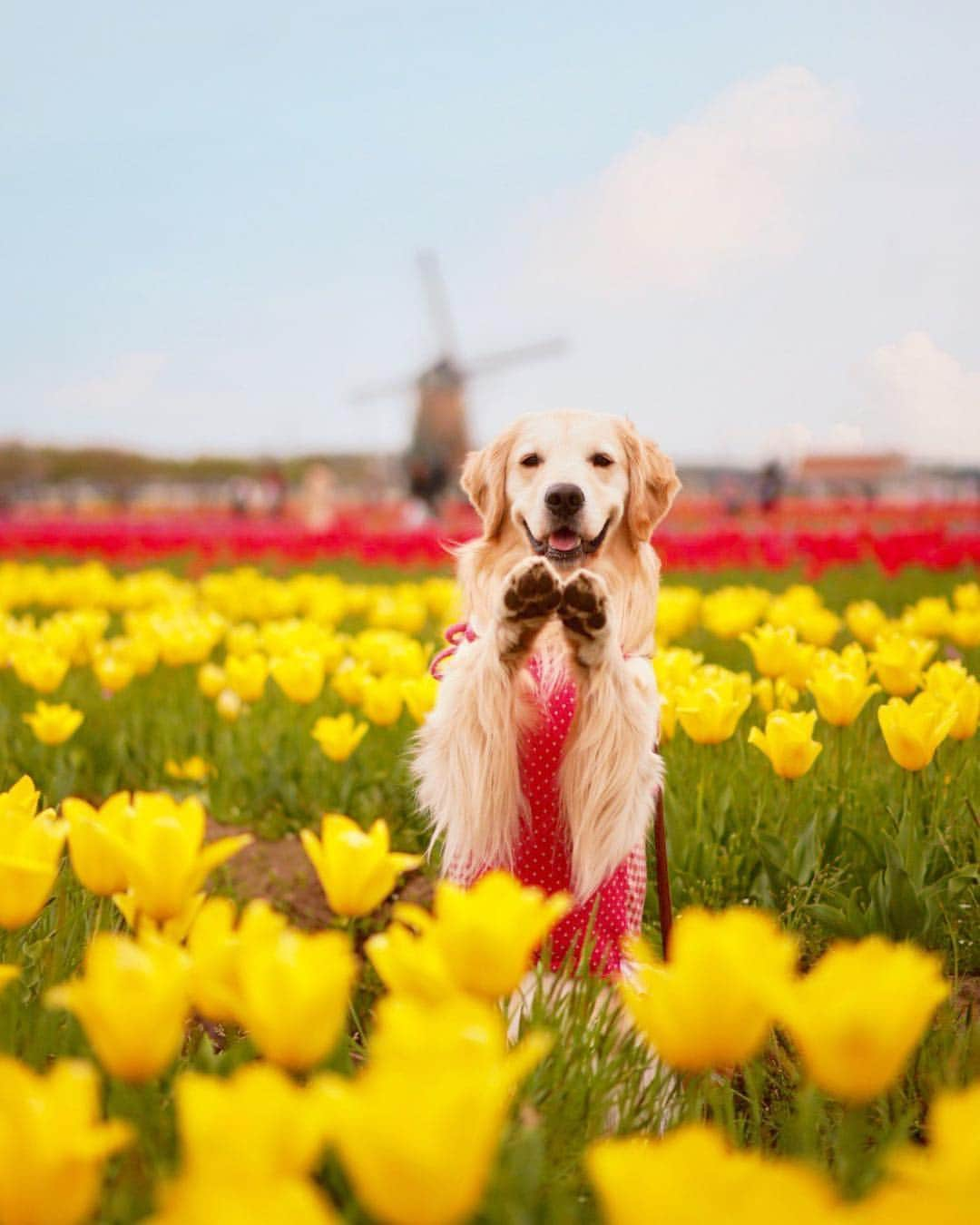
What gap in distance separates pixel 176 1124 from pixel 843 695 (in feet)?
7.40

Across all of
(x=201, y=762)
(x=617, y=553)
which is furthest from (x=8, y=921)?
(x=201, y=762)

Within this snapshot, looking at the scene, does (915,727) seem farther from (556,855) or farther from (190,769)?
(190,769)

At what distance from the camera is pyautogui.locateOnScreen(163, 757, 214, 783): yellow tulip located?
462 cm

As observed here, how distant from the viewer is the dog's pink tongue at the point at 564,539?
287cm

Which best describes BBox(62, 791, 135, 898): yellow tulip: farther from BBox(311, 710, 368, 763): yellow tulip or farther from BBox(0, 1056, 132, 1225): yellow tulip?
BBox(311, 710, 368, 763): yellow tulip

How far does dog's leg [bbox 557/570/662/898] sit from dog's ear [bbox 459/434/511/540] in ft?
2.02

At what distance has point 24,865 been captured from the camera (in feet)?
4.86

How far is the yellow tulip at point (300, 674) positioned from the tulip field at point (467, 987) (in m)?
0.01

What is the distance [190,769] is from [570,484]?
A: 2.41 m

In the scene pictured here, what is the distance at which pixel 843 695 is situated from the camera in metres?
3.26

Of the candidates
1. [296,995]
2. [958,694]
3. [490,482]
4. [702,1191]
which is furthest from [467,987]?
[958,694]

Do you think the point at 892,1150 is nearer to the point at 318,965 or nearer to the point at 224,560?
the point at 318,965

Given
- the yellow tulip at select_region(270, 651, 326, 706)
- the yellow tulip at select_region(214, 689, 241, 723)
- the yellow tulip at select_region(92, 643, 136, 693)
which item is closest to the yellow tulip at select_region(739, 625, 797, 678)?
the yellow tulip at select_region(270, 651, 326, 706)

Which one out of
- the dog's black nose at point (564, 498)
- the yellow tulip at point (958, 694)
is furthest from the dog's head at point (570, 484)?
the yellow tulip at point (958, 694)
